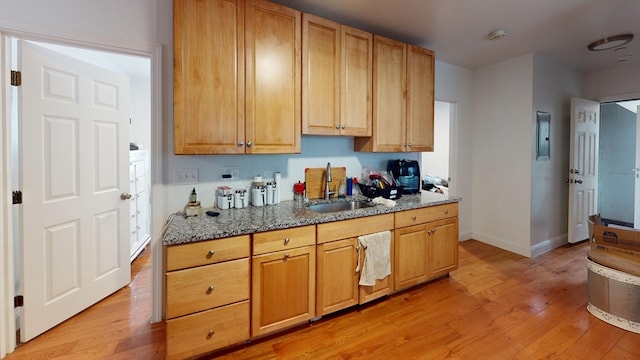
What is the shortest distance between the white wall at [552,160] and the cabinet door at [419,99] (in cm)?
146

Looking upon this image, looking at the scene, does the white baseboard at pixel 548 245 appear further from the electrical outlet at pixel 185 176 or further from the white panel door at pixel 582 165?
the electrical outlet at pixel 185 176

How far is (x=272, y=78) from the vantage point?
2148 millimetres

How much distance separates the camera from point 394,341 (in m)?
2.00

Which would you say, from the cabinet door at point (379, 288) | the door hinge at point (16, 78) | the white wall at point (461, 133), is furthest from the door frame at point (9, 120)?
the white wall at point (461, 133)

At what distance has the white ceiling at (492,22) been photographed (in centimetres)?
234

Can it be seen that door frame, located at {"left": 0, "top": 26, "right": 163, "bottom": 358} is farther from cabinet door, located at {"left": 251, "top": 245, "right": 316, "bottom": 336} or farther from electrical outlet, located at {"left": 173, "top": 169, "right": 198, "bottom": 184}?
cabinet door, located at {"left": 251, "top": 245, "right": 316, "bottom": 336}

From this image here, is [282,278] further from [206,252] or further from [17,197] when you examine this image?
[17,197]

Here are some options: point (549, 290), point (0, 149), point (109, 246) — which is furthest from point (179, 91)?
point (549, 290)

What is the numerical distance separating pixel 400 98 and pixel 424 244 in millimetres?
1422

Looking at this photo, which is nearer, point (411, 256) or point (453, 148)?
point (411, 256)

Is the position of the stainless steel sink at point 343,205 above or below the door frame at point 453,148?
below

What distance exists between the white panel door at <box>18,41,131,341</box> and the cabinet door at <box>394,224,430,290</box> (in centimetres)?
252

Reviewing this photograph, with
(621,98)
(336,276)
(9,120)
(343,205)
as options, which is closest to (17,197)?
(9,120)

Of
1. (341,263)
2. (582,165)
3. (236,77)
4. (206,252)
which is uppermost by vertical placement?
(236,77)
